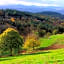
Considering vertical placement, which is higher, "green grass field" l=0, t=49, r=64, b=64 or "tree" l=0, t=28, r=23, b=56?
"green grass field" l=0, t=49, r=64, b=64

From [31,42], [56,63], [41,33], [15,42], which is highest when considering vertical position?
[56,63]

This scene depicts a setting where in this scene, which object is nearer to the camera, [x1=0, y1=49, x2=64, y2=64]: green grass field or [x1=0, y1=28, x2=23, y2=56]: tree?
[x1=0, y1=49, x2=64, y2=64]: green grass field

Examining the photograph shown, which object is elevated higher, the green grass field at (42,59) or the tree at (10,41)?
the green grass field at (42,59)

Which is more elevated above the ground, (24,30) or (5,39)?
(5,39)

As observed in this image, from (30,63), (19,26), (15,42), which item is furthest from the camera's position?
(19,26)

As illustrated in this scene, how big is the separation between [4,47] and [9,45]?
3.96ft

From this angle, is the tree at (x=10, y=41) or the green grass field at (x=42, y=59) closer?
the green grass field at (x=42, y=59)

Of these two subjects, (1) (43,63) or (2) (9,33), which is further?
(2) (9,33)

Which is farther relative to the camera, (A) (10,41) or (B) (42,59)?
(A) (10,41)

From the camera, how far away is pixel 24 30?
136m

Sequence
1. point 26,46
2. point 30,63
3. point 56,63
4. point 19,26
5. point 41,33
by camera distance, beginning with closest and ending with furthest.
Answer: point 56,63 < point 30,63 < point 26,46 < point 41,33 < point 19,26

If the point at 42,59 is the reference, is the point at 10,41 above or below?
below

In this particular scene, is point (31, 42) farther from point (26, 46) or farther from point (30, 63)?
point (30, 63)

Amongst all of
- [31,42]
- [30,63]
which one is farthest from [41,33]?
[30,63]
